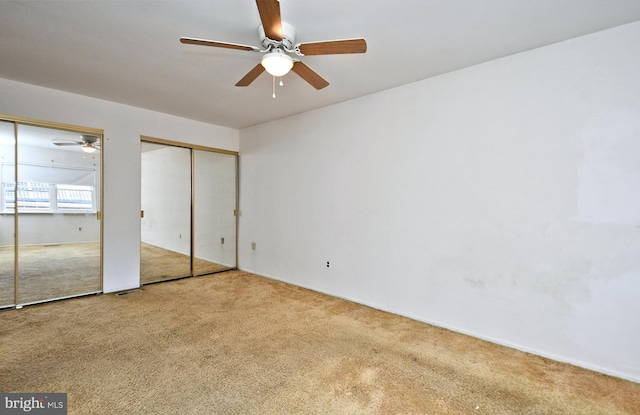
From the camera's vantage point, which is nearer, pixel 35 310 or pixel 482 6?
pixel 482 6

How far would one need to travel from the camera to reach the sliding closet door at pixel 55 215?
3521 millimetres

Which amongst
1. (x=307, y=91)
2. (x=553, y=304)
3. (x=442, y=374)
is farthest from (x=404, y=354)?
(x=307, y=91)

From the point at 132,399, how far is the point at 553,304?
10.6 feet

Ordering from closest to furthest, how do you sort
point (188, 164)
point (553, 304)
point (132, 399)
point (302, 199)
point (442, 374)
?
1. point (132, 399)
2. point (442, 374)
3. point (553, 304)
4. point (302, 199)
5. point (188, 164)

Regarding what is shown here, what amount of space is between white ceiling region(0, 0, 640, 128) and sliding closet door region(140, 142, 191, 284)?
56.9 inches

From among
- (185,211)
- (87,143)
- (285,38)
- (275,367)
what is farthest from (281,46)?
(185,211)

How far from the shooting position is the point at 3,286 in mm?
3420

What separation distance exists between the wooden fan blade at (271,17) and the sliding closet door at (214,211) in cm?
355

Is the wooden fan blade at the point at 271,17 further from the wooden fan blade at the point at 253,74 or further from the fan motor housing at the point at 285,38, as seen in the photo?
the wooden fan blade at the point at 253,74

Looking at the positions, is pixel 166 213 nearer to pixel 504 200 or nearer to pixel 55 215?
pixel 55 215

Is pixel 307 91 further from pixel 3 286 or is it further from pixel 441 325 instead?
Result: pixel 3 286

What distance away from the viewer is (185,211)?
5.01m

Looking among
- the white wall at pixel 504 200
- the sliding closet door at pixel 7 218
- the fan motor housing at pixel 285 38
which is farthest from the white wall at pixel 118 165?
the fan motor housing at pixel 285 38

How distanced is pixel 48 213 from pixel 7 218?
1.18 ft
